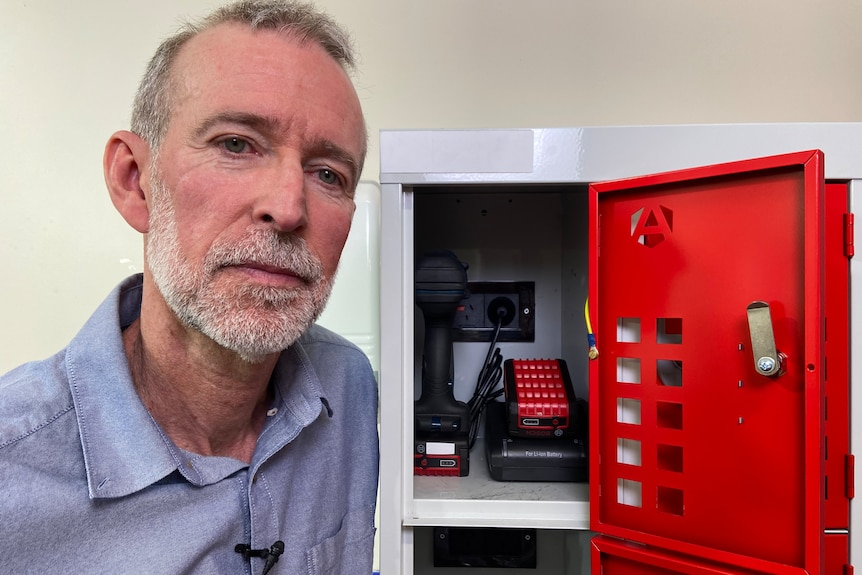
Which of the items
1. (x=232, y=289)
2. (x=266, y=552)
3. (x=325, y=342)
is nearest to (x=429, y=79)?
(x=325, y=342)

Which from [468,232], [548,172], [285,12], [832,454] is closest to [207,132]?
[285,12]

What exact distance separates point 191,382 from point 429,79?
90 cm

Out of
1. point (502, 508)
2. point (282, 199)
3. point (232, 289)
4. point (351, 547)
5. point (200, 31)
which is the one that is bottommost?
point (351, 547)

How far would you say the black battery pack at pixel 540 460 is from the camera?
2.47 feet

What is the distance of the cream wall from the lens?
1118 millimetres

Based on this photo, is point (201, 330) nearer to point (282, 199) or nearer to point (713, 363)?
point (282, 199)

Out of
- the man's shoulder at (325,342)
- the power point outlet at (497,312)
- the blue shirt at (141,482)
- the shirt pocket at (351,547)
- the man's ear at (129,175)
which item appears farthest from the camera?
the power point outlet at (497,312)

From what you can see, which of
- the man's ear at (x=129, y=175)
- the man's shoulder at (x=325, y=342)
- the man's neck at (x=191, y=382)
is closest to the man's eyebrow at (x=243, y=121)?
the man's ear at (x=129, y=175)

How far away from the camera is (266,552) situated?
2.04 feet

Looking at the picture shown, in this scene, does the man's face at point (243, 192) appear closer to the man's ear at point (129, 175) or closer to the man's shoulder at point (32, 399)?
the man's ear at point (129, 175)

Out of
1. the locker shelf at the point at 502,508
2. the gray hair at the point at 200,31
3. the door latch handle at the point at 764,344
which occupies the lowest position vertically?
the locker shelf at the point at 502,508

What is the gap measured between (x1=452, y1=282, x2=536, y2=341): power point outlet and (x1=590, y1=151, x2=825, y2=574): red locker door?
397mm

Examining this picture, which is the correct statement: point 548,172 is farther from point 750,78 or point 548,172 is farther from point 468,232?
point 750,78

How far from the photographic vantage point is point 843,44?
43.7 inches
